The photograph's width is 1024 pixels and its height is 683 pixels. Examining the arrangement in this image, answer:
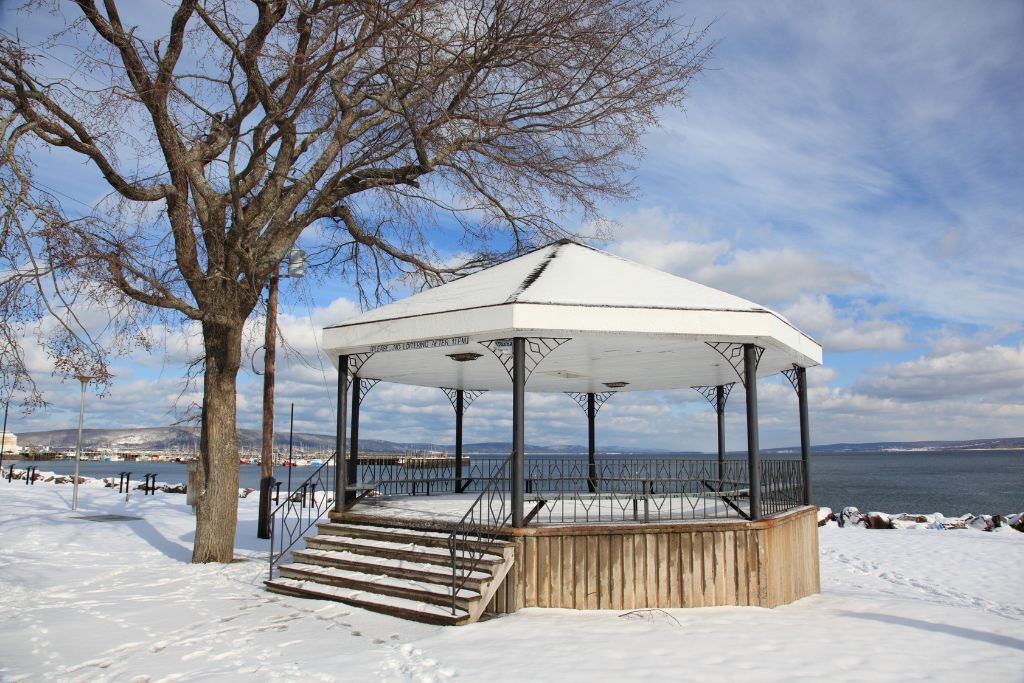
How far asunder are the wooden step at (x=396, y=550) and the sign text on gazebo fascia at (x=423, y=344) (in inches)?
107

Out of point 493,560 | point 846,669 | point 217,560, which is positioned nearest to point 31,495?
point 217,560

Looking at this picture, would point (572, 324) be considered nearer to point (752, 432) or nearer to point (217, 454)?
point (752, 432)

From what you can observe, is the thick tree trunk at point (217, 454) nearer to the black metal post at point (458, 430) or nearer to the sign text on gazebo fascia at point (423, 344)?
the sign text on gazebo fascia at point (423, 344)

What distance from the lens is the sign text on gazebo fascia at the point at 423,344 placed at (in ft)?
31.9

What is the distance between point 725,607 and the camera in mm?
8938

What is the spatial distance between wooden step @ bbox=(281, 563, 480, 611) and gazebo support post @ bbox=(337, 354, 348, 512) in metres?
1.27

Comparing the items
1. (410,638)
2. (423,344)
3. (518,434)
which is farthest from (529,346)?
→ (410,638)

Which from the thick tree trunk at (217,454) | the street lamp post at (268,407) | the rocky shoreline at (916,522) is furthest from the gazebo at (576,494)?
the rocky shoreline at (916,522)

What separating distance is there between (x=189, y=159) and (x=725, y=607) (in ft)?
34.6

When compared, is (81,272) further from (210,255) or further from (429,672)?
(429,672)

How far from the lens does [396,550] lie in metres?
9.56

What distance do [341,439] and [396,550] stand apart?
2455 millimetres

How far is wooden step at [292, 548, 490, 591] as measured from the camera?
8516mm

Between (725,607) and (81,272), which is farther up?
(81,272)
